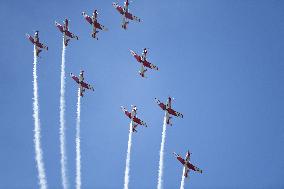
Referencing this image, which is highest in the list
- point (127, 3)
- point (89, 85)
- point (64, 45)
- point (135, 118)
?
point (127, 3)

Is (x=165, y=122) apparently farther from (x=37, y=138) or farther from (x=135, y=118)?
(x=37, y=138)

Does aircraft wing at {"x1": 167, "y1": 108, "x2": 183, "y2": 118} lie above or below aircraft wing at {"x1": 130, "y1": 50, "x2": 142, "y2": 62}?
below

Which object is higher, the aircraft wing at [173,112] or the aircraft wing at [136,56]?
the aircraft wing at [136,56]

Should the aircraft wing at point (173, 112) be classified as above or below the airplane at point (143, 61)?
below

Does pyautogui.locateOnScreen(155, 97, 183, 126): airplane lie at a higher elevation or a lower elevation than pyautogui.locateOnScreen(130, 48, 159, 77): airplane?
lower

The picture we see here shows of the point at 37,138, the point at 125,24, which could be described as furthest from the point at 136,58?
the point at 37,138

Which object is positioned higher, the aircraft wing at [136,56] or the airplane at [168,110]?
the aircraft wing at [136,56]

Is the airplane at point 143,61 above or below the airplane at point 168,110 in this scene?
above

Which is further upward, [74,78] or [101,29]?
[101,29]

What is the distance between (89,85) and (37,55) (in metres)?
19.9

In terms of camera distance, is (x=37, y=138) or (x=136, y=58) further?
(x=136, y=58)

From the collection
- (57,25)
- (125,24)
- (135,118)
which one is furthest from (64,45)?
(135,118)

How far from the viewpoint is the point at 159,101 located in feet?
568

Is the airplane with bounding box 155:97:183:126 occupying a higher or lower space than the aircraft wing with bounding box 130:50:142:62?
lower
